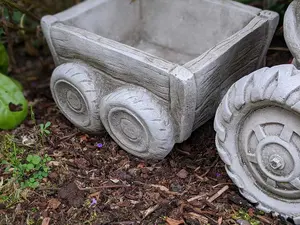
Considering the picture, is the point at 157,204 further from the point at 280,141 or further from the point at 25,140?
the point at 25,140

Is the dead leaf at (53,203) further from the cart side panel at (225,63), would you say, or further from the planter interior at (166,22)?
the planter interior at (166,22)

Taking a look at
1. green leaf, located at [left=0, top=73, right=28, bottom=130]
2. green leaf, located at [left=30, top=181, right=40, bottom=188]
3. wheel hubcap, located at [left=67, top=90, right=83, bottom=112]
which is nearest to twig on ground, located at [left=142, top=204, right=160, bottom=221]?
green leaf, located at [left=30, top=181, right=40, bottom=188]

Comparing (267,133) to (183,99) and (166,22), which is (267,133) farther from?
(166,22)

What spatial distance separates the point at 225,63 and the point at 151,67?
1.02ft

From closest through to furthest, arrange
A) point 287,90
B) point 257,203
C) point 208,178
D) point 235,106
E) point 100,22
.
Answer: point 287,90, point 235,106, point 257,203, point 208,178, point 100,22

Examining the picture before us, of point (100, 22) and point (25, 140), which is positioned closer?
point (25, 140)

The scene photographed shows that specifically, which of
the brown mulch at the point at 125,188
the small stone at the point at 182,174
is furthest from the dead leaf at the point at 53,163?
the small stone at the point at 182,174

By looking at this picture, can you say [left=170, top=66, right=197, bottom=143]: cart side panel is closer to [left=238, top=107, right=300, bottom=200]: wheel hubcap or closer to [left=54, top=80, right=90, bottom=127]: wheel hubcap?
[left=238, top=107, right=300, bottom=200]: wheel hubcap

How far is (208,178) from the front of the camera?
215 cm

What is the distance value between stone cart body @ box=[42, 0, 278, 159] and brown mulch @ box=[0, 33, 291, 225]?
93mm

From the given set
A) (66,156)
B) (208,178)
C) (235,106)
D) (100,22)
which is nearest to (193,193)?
(208,178)

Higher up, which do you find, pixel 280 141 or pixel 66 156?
pixel 280 141

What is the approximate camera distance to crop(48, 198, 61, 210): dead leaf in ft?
6.65

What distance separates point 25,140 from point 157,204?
744 millimetres
